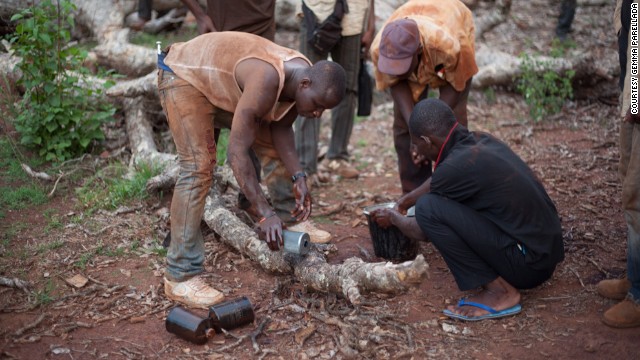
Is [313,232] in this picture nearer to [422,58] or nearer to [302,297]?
[302,297]

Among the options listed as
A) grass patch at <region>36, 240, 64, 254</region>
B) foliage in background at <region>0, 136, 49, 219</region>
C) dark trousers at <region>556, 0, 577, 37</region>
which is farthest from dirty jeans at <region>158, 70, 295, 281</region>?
dark trousers at <region>556, 0, 577, 37</region>

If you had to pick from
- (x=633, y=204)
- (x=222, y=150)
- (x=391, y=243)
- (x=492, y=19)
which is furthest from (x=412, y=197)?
(x=492, y=19)

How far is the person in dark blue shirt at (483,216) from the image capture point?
10.9ft

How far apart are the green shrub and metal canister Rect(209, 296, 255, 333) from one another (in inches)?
197

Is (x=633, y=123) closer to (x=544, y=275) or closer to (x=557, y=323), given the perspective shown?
(x=544, y=275)

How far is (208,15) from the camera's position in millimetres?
5051

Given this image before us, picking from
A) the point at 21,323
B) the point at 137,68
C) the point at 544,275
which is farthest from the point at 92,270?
the point at 137,68

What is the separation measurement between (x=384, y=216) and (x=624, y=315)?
4.88 ft

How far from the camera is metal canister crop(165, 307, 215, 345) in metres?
3.24

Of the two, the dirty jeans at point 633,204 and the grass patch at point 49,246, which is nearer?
the dirty jeans at point 633,204

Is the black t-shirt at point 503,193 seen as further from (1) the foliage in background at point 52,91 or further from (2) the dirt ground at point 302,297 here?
(1) the foliage in background at point 52,91

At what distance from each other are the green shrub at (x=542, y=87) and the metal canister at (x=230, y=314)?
16.5 ft

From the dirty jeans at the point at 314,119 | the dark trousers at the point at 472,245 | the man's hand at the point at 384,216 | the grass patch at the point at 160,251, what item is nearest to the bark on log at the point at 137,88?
the dirty jeans at the point at 314,119

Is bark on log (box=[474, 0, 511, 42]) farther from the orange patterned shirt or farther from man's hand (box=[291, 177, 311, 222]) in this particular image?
man's hand (box=[291, 177, 311, 222])
